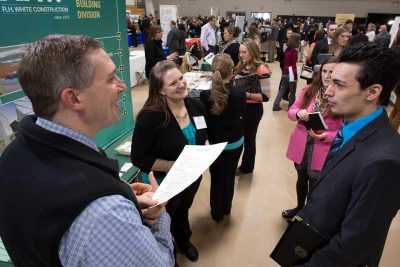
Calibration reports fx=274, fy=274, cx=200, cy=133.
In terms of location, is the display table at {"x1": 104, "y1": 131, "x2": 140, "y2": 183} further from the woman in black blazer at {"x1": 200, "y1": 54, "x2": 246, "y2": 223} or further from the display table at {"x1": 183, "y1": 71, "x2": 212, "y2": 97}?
the display table at {"x1": 183, "y1": 71, "x2": 212, "y2": 97}

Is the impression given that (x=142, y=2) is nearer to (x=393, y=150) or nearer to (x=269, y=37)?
(x=269, y=37)

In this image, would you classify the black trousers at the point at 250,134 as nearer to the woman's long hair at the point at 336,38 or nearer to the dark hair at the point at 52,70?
the woman's long hair at the point at 336,38

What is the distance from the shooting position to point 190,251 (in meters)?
2.36

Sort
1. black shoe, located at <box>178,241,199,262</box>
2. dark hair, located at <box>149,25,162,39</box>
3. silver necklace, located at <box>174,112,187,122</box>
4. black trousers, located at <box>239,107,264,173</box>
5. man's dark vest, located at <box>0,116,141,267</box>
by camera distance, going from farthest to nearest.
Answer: dark hair, located at <box>149,25,162,39</box> → black trousers, located at <box>239,107,264,173</box> → black shoe, located at <box>178,241,199,262</box> → silver necklace, located at <box>174,112,187,122</box> → man's dark vest, located at <box>0,116,141,267</box>

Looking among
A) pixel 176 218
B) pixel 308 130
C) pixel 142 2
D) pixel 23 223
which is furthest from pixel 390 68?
pixel 142 2

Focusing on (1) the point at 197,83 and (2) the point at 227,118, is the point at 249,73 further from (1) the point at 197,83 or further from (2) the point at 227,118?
(2) the point at 227,118

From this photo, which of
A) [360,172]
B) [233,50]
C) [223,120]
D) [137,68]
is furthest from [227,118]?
[137,68]

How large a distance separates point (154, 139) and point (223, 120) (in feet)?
2.38

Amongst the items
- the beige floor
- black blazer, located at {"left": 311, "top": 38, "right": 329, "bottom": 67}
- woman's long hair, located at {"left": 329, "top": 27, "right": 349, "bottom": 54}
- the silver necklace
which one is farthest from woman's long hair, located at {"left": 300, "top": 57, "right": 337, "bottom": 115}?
black blazer, located at {"left": 311, "top": 38, "right": 329, "bottom": 67}

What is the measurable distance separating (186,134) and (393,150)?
125cm

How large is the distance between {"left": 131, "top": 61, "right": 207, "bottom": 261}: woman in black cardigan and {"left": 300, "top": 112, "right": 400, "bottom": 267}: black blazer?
979mm

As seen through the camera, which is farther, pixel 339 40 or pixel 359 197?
pixel 339 40

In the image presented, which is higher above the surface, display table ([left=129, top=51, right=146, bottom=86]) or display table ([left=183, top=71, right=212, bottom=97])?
display table ([left=183, top=71, right=212, bottom=97])

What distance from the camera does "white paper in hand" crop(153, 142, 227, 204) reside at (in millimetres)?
1143
